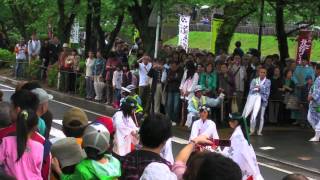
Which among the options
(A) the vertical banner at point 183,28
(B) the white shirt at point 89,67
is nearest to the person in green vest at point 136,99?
(B) the white shirt at point 89,67

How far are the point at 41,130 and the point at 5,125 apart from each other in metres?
0.58

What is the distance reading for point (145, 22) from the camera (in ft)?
61.3

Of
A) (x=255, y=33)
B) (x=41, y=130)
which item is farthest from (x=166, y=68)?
(x=255, y=33)

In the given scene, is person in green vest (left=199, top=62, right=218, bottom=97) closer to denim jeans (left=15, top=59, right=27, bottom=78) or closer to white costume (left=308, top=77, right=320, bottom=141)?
white costume (left=308, top=77, right=320, bottom=141)

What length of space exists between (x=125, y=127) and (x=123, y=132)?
0.25 ft

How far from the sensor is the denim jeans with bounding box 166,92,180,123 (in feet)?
51.9

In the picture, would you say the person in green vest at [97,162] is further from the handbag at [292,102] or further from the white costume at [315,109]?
the handbag at [292,102]

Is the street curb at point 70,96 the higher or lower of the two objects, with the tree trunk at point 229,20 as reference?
lower

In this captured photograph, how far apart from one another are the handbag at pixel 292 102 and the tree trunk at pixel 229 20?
18.5 feet

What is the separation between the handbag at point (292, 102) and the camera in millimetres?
15156

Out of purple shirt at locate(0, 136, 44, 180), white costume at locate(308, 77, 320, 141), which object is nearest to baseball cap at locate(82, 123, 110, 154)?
purple shirt at locate(0, 136, 44, 180)

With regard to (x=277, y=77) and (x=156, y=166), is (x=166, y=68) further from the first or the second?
(x=156, y=166)

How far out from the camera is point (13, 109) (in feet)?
15.3

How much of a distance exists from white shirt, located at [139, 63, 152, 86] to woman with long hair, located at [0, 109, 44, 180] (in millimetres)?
12574
